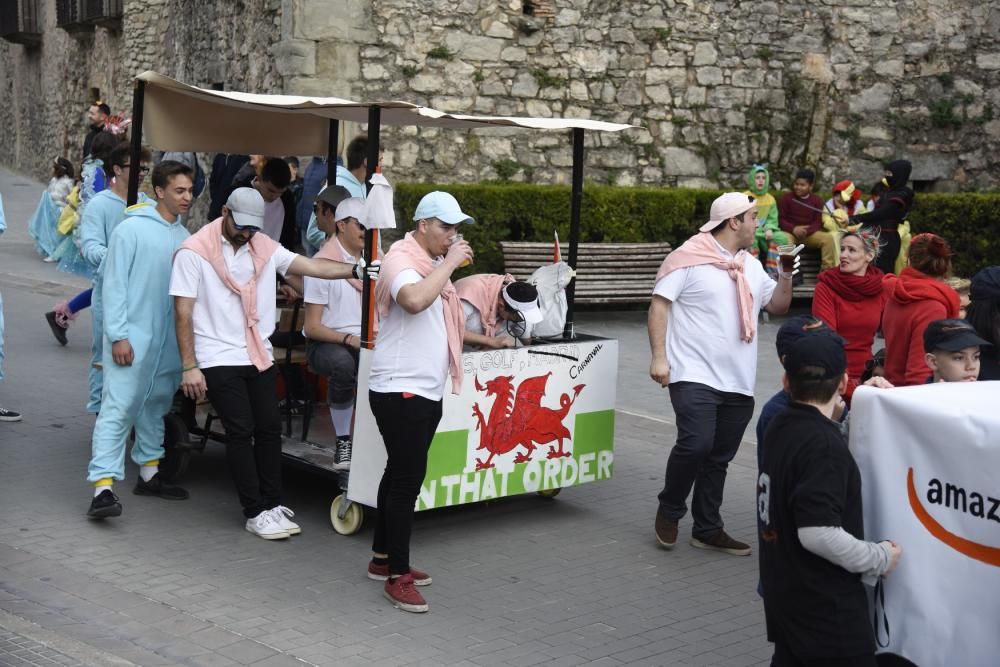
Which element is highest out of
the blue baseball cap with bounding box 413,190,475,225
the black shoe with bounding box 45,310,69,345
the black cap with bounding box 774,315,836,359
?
the blue baseball cap with bounding box 413,190,475,225

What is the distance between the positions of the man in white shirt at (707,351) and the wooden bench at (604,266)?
7.02 m

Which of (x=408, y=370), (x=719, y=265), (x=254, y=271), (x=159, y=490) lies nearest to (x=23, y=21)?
(x=159, y=490)

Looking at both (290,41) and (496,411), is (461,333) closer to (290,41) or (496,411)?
(496,411)

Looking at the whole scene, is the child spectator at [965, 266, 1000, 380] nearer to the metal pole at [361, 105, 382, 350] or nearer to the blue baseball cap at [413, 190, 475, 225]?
the blue baseball cap at [413, 190, 475, 225]

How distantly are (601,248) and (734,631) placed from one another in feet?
28.7

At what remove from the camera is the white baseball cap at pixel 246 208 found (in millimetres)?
6426

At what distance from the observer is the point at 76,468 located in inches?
303

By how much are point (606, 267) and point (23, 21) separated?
20623 mm

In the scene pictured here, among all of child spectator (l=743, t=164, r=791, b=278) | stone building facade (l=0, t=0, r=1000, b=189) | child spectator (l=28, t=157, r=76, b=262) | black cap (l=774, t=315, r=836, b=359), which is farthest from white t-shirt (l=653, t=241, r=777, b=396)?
child spectator (l=28, t=157, r=76, b=262)

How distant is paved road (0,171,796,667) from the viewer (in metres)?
5.19

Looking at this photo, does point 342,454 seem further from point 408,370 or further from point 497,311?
point 408,370

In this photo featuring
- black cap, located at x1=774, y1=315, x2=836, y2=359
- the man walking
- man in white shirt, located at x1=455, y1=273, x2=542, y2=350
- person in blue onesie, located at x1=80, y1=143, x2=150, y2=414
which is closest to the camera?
black cap, located at x1=774, y1=315, x2=836, y2=359

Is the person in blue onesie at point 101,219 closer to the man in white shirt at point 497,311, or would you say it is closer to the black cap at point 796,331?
the man in white shirt at point 497,311

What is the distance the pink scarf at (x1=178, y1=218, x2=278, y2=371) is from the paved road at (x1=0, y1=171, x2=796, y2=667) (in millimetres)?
931
